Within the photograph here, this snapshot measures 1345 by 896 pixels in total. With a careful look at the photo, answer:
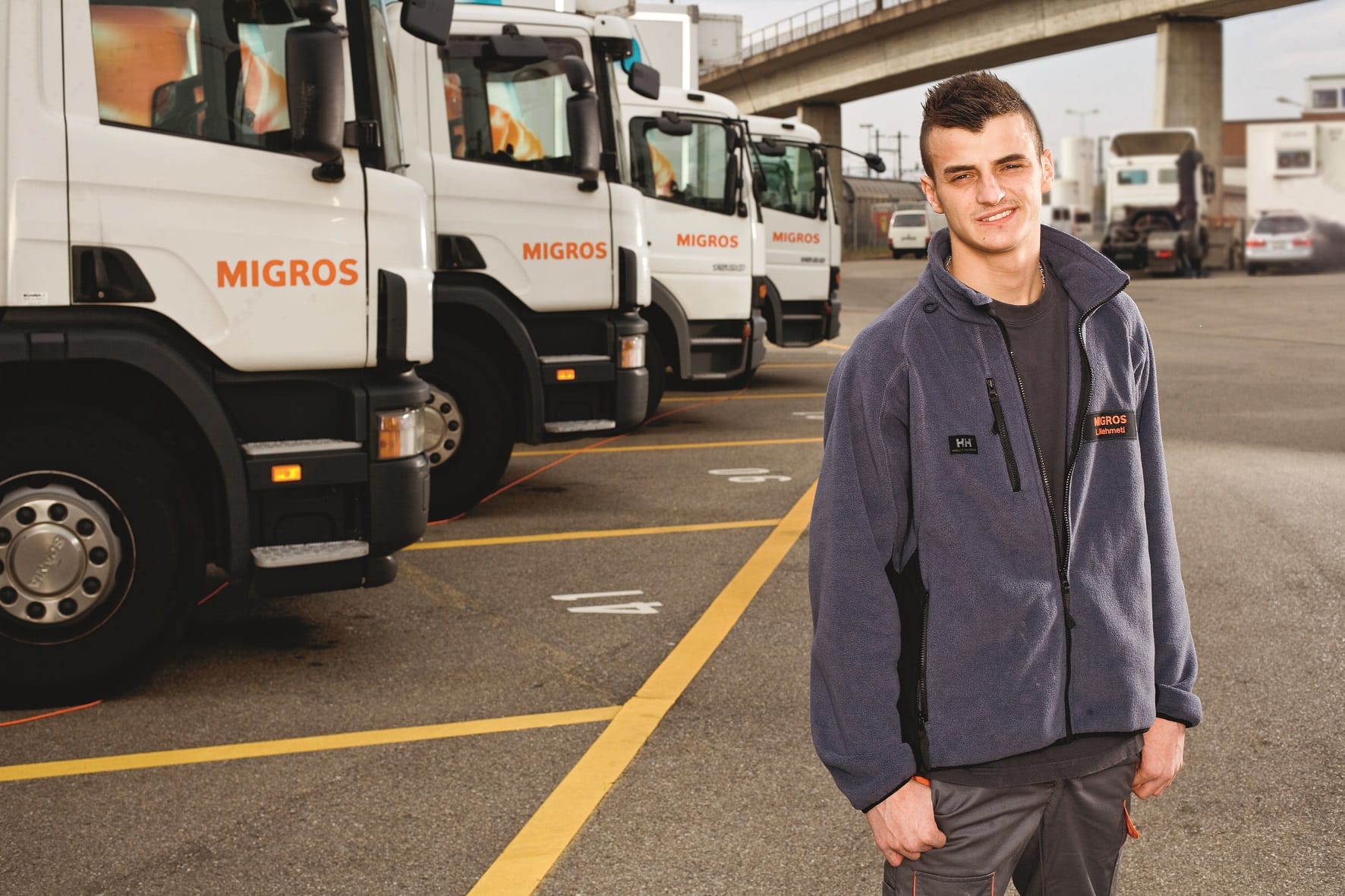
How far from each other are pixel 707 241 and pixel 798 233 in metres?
4.00

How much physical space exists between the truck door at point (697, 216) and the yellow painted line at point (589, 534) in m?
5.43

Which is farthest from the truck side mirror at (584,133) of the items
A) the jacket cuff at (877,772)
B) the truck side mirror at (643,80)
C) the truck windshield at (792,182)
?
the truck windshield at (792,182)

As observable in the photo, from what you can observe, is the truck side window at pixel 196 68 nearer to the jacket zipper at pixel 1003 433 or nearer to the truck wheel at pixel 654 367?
the jacket zipper at pixel 1003 433

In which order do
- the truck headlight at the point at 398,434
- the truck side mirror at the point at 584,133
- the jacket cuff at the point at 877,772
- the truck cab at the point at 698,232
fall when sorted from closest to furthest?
the jacket cuff at the point at 877,772, the truck headlight at the point at 398,434, the truck side mirror at the point at 584,133, the truck cab at the point at 698,232

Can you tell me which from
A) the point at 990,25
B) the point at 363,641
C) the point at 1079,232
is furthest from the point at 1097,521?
the point at 1079,232

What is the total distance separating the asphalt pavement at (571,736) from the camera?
157 inches

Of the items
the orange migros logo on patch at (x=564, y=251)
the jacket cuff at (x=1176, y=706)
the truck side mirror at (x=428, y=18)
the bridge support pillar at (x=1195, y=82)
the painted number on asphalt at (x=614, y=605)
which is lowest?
the painted number on asphalt at (x=614, y=605)

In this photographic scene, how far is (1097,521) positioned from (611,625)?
4.30m

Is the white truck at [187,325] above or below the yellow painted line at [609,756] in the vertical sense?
above

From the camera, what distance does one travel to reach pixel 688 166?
14445mm

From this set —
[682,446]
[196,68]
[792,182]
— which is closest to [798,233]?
[792,182]

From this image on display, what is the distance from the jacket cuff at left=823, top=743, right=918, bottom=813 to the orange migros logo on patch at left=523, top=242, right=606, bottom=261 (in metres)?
7.20

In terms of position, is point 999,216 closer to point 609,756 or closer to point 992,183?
point 992,183

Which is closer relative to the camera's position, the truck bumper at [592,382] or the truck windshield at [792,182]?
the truck bumper at [592,382]
